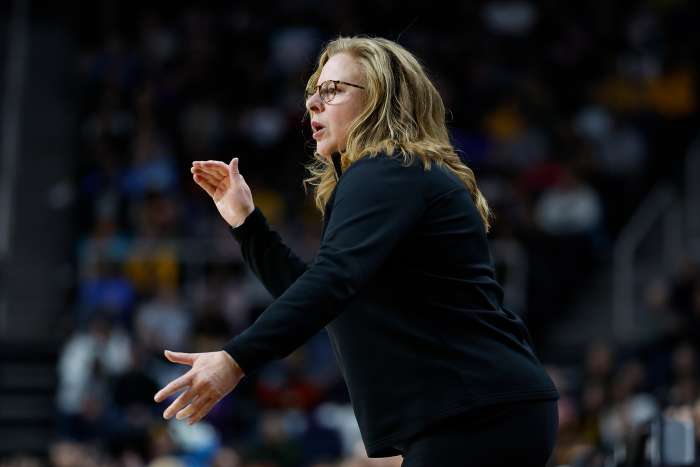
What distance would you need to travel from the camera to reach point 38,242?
1423cm

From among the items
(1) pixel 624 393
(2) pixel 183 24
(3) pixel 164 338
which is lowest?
(1) pixel 624 393

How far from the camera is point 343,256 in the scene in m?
3.14

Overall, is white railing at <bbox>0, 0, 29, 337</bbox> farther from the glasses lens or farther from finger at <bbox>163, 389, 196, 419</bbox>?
finger at <bbox>163, 389, 196, 419</bbox>

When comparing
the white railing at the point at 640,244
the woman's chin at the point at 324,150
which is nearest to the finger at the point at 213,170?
the woman's chin at the point at 324,150

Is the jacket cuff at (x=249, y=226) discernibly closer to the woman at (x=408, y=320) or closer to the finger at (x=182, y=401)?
the woman at (x=408, y=320)

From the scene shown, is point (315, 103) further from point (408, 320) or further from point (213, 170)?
point (408, 320)

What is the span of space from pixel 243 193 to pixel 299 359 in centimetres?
854

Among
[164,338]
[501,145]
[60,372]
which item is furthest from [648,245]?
[60,372]

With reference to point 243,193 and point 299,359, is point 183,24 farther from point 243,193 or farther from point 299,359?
point 243,193

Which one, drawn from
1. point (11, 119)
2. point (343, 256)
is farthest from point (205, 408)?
point (11, 119)

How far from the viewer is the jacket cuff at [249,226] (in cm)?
383

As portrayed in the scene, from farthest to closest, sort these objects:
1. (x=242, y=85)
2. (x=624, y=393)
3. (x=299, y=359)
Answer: (x=242, y=85)
(x=299, y=359)
(x=624, y=393)

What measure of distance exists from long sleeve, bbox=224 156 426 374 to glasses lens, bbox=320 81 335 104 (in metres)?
0.32

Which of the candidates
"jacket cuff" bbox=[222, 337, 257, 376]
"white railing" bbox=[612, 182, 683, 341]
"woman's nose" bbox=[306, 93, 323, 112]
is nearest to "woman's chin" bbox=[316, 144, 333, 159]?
"woman's nose" bbox=[306, 93, 323, 112]
